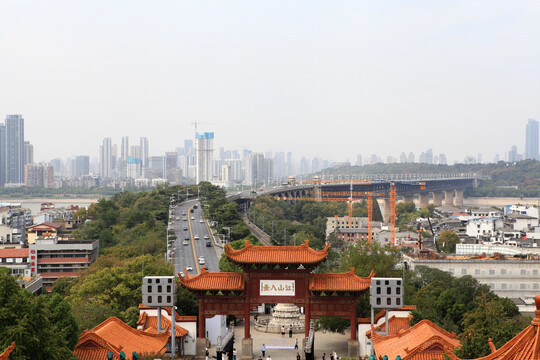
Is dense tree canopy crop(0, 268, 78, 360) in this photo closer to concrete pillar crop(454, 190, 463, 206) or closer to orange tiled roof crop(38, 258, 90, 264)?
orange tiled roof crop(38, 258, 90, 264)

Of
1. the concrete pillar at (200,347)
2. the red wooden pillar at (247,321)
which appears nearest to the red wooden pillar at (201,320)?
the concrete pillar at (200,347)

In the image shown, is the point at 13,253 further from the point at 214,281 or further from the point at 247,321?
the point at 247,321

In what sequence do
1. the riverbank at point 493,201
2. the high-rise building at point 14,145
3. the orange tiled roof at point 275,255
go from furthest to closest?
the high-rise building at point 14,145 < the riverbank at point 493,201 < the orange tiled roof at point 275,255

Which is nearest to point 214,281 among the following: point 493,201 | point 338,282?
point 338,282

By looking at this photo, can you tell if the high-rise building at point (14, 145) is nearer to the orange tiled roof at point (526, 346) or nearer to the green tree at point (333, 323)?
the green tree at point (333, 323)

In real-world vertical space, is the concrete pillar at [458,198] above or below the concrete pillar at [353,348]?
above

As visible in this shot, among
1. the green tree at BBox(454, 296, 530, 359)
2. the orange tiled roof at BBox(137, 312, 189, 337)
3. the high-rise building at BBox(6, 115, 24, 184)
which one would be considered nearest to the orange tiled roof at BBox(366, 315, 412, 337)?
the green tree at BBox(454, 296, 530, 359)

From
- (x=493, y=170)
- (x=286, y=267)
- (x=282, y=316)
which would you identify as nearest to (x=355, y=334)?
(x=286, y=267)
